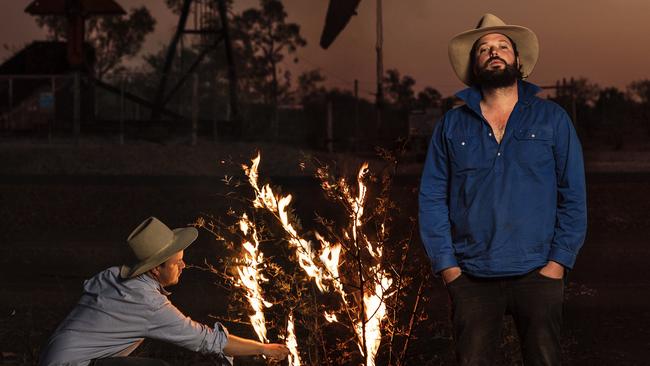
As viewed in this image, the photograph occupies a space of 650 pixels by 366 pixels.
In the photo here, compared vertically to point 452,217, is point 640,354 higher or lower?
lower

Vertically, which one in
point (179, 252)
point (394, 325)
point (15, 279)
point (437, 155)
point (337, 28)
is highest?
point (337, 28)

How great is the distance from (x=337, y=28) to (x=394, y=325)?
2428 mm

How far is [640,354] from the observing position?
667cm

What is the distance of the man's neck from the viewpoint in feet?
12.6

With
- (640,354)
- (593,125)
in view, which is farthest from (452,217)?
(593,125)

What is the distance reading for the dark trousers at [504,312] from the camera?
3650 millimetres

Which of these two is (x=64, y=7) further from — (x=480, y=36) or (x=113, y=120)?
(x=480, y=36)

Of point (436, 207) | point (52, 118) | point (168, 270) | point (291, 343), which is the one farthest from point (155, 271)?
point (52, 118)

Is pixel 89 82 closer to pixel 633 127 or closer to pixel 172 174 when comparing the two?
pixel 172 174

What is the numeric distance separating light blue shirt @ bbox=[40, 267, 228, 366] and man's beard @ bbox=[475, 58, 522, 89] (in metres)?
1.58

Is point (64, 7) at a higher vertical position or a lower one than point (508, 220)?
higher

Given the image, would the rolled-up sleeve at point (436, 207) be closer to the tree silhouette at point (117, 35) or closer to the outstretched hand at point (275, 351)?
the outstretched hand at point (275, 351)

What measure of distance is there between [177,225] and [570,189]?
1159 centimetres

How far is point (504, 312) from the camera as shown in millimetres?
3754
